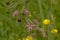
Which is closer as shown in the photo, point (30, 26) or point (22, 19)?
point (30, 26)

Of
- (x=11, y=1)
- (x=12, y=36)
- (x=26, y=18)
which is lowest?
(x=12, y=36)

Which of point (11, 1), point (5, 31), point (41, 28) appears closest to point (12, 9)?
point (11, 1)

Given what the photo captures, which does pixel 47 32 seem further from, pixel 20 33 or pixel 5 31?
pixel 5 31

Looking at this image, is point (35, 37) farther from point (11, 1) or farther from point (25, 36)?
point (11, 1)

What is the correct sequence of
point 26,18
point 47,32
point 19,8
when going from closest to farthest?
point 47,32, point 26,18, point 19,8

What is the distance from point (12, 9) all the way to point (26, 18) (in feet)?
0.53

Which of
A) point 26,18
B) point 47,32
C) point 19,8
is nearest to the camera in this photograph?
point 47,32

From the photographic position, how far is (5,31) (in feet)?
7.30

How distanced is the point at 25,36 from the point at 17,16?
0.22 meters

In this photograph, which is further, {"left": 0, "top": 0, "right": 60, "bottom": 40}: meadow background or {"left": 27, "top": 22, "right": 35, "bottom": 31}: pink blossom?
→ {"left": 0, "top": 0, "right": 60, "bottom": 40}: meadow background

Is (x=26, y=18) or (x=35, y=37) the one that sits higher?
(x=26, y=18)

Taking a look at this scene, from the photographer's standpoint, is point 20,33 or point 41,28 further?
point 20,33

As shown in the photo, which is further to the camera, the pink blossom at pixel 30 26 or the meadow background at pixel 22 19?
the meadow background at pixel 22 19

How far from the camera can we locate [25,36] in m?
2.09
